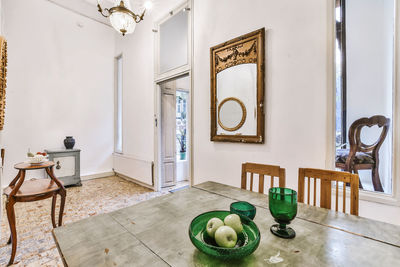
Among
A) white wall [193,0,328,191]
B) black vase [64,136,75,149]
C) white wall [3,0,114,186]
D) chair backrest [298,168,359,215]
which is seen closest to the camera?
chair backrest [298,168,359,215]

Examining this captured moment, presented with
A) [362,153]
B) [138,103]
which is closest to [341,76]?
[362,153]

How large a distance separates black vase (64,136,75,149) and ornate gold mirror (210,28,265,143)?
131 inches

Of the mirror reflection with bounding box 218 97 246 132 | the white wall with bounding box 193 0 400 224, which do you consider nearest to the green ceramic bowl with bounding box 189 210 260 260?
the white wall with bounding box 193 0 400 224

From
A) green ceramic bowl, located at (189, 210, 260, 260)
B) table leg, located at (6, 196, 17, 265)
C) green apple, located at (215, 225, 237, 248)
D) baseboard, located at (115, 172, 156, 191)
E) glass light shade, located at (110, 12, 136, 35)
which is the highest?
glass light shade, located at (110, 12, 136, 35)

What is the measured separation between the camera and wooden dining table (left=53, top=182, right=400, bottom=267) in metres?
0.69

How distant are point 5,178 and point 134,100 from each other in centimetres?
287

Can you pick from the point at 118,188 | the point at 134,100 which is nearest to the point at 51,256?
the point at 118,188

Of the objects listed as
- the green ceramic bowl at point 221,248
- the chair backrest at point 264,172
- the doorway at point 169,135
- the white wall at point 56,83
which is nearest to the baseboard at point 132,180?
the doorway at point 169,135

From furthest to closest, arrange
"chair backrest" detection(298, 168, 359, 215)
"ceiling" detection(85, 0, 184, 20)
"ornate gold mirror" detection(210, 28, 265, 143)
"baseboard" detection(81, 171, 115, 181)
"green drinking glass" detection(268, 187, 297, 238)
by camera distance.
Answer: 1. "baseboard" detection(81, 171, 115, 181)
2. "ceiling" detection(85, 0, 184, 20)
3. "ornate gold mirror" detection(210, 28, 265, 143)
4. "chair backrest" detection(298, 168, 359, 215)
5. "green drinking glass" detection(268, 187, 297, 238)

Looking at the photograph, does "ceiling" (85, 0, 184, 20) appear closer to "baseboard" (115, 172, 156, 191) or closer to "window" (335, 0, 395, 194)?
"window" (335, 0, 395, 194)

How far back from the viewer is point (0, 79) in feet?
6.38

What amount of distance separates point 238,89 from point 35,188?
257 centimetres

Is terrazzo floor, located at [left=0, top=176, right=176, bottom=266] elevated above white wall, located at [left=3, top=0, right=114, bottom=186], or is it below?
below

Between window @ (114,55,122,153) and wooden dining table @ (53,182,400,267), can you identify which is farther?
window @ (114,55,122,153)
